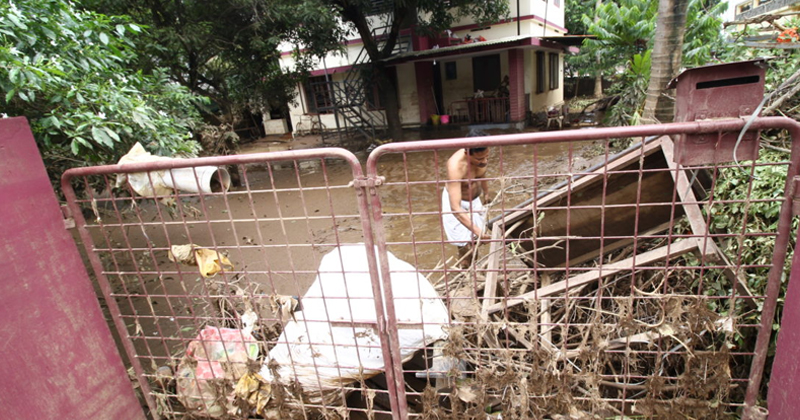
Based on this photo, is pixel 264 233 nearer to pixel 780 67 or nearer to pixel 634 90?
pixel 780 67

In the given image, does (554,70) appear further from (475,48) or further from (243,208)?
(243,208)

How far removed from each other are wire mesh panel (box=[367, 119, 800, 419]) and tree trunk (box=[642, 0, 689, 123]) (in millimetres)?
3305

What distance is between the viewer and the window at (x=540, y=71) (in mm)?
15641

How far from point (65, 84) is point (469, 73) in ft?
46.1

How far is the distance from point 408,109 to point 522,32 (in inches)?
195

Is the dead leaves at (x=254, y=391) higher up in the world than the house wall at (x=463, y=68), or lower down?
lower down

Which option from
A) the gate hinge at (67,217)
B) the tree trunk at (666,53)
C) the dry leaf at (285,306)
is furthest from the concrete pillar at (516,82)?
the gate hinge at (67,217)

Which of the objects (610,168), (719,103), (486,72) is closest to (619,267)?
(610,168)

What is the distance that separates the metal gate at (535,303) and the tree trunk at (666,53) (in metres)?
3.39

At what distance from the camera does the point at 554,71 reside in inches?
706

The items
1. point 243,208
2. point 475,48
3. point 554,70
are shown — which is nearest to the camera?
point 243,208

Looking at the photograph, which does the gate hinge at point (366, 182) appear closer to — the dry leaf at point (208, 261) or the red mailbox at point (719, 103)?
the dry leaf at point (208, 261)

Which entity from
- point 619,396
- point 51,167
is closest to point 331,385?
point 619,396

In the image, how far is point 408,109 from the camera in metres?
16.4
